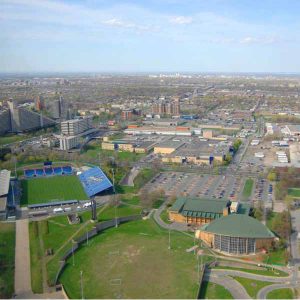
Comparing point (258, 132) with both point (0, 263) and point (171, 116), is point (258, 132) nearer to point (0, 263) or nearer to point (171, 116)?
point (171, 116)

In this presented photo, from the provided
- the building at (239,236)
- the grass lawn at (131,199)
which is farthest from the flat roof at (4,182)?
the building at (239,236)

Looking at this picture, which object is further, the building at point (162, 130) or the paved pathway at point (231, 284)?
the building at point (162, 130)

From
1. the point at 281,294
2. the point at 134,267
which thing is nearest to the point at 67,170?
the point at 134,267

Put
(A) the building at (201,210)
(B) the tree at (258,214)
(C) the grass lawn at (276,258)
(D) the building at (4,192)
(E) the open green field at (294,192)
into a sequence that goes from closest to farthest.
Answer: (C) the grass lawn at (276,258)
(A) the building at (201,210)
(B) the tree at (258,214)
(D) the building at (4,192)
(E) the open green field at (294,192)

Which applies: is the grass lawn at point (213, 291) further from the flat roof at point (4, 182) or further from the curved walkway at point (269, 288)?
the flat roof at point (4, 182)

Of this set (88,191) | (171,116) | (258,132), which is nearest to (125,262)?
(88,191)

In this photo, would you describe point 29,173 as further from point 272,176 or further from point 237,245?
point 237,245

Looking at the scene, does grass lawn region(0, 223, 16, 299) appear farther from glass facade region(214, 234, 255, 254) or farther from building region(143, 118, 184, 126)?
building region(143, 118, 184, 126)
